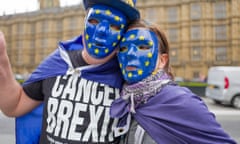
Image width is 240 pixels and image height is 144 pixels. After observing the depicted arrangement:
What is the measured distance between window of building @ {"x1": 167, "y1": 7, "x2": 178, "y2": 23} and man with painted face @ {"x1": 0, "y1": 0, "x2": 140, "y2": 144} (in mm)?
34708

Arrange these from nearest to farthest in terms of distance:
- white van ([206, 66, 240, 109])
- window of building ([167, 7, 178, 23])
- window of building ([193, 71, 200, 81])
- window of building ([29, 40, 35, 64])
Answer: white van ([206, 66, 240, 109]) < window of building ([193, 71, 200, 81]) < window of building ([167, 7, 178, 23]) < window of building ([29, 40, 35, 64])

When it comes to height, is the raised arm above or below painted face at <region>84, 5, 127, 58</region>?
below

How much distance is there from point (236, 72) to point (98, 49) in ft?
34.1

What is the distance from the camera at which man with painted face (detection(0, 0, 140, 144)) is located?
1464 millimetres

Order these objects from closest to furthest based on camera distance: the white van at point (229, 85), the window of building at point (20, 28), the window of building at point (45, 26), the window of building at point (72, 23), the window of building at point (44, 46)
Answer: the white van at point (229, 85), the window of building at point (72, 23), the window of building at point (44, 46), the window of building at point (45, 26), the window of building at point (20, 28)

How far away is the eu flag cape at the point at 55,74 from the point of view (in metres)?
1.53

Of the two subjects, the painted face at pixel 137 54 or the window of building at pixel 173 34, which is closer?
the painted face at pixel 137 54

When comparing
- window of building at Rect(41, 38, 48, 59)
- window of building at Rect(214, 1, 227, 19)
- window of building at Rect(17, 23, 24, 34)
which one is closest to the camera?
window of building at Rect(214, 1, 227, 19)

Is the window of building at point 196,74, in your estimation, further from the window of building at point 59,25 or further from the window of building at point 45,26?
the window of building at point 45,26

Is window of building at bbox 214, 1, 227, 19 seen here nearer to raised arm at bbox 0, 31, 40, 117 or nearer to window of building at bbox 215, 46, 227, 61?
window of building at bbox 215, 46, 227, 61

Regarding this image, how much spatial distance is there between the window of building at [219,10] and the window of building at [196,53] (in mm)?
4407

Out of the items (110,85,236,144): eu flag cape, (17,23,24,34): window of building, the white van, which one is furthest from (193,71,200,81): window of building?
(110,85,236,144): eu flag cape

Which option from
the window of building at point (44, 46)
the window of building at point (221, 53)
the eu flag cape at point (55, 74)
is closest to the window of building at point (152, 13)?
the window of building at point (221, 53)

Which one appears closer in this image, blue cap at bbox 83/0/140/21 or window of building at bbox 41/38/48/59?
blue cap at bbox 83/0/140/21
